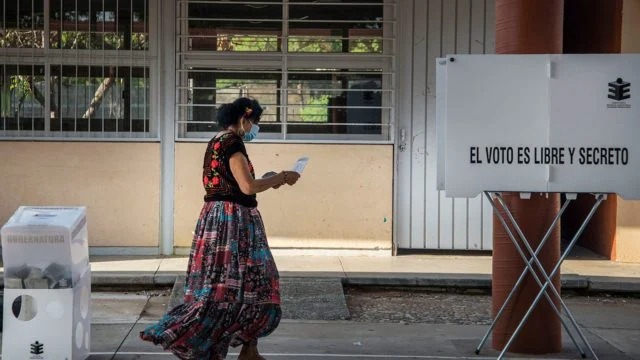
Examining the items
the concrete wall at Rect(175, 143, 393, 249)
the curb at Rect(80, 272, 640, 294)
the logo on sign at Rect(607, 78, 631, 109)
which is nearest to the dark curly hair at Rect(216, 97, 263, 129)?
the logo on sign at Rect(607, 78, 631, 109)

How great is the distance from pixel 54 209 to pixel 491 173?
9.27ft

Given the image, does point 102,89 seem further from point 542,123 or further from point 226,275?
point 542,123

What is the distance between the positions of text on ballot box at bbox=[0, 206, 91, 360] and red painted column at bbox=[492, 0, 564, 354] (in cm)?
292

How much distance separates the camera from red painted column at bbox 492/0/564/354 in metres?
6.27

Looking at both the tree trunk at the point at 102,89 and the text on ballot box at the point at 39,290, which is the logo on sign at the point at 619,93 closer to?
the text on ballot box at the point at 39,290

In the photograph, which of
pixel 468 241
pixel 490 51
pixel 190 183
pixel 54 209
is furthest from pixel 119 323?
pixel 490 51

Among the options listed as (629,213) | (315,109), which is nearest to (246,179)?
(315,109)

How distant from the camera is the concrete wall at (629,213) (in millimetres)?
9844

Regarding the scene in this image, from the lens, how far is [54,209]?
5.89m

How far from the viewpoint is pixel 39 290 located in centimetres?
564

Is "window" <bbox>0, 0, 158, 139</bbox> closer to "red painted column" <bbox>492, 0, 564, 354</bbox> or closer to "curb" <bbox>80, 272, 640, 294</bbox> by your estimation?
"curb" <bbox>80, 272, 640, 294</bbox>

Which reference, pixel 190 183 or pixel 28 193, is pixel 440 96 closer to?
pixel 190 183

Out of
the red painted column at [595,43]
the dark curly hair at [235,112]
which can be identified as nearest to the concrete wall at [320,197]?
the red painted column at [595,43]

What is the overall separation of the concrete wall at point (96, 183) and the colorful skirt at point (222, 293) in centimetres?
432
